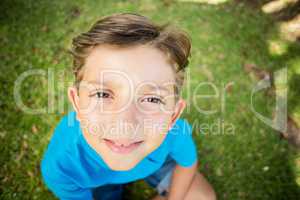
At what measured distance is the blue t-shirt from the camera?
1945mm

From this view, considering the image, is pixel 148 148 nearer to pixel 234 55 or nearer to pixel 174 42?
pixel 174 42

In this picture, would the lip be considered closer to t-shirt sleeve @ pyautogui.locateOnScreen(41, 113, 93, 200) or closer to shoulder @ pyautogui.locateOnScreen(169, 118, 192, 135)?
t-shirt sleeve @ pyautogui.locateOnScreen(41, 113, 93, 200)

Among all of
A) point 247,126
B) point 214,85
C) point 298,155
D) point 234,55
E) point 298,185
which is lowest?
point 298,185

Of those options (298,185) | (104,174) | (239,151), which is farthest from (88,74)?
(298,185)

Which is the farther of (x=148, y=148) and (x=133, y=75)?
(x=148, y=148)

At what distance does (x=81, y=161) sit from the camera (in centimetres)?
198

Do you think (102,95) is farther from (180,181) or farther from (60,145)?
(180,181)

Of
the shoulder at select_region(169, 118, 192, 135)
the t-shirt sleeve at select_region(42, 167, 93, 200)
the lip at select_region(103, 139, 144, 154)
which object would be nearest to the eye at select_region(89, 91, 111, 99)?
the lip at select_region(103, 139, 144, 154)

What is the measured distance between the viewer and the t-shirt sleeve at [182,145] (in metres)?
2.24

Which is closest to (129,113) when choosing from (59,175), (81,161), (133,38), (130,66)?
(130,66)

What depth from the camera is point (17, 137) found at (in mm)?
3139

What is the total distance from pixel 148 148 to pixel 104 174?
464mm

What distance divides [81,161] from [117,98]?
1.95 ft

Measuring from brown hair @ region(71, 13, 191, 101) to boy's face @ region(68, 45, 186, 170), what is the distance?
1.6 inches
